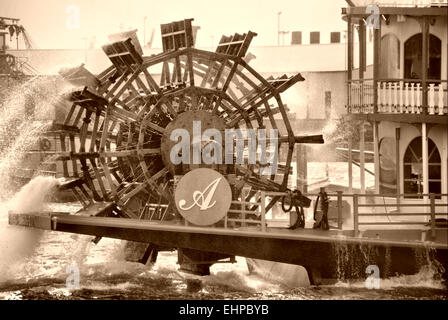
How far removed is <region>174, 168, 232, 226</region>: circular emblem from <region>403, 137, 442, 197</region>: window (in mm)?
2278

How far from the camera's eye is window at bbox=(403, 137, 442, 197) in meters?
9.91

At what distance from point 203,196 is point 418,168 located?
2621 mm

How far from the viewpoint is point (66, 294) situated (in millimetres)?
10352

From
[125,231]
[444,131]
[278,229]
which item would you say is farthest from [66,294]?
[444,131]

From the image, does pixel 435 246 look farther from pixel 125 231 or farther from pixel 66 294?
pixel 66 294

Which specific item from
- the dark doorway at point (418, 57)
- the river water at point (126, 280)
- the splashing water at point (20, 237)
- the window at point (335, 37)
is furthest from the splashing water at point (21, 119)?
the window at point (335, 37)

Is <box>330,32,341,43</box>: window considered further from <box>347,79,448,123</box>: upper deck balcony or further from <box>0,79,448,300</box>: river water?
<box>347,79,448,123</box>: upper deck balcony

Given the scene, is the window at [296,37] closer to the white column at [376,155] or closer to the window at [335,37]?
the window at [335,37]

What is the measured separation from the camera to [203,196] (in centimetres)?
945

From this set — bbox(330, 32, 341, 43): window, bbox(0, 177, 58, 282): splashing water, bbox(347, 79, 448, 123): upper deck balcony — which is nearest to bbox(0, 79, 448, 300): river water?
bbox(0, 177, 58, 282): splashing water

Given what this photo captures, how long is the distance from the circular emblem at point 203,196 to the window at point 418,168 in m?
2.28

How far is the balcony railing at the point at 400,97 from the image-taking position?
9.71m

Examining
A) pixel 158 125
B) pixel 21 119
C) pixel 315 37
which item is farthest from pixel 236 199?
pixel 315 37
